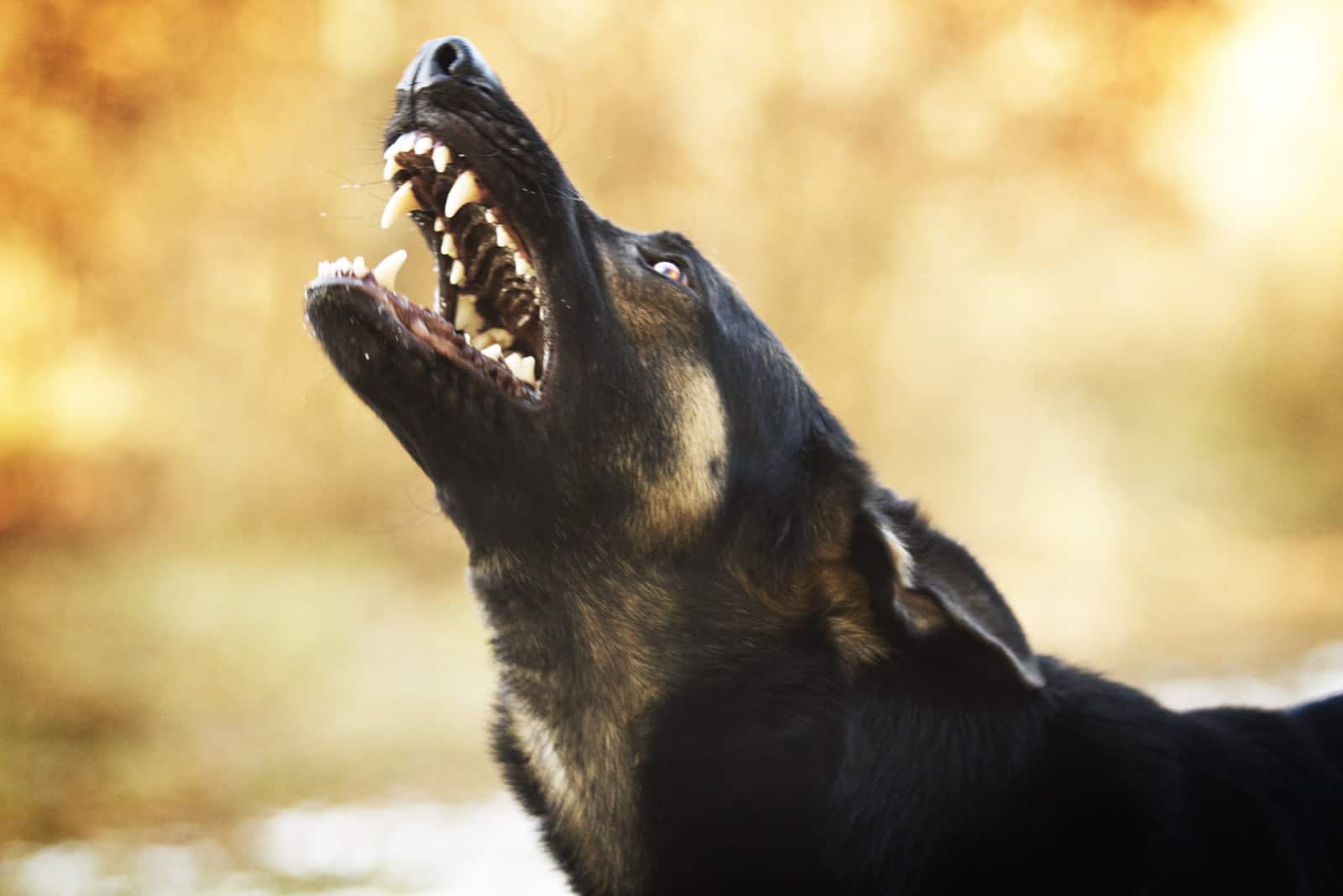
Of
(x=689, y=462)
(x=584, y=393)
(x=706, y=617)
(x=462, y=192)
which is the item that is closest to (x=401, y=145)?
(x=462, y=192)

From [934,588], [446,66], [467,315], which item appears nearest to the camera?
[934,588]

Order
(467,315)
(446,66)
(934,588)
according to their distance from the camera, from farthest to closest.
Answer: (467,315)
(446,66)
(934,588)

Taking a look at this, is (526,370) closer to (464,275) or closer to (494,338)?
(494,338)

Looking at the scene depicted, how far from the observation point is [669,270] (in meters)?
2.44

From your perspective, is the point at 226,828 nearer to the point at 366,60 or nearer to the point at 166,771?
the point at 166,771

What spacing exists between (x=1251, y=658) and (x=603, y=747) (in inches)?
189

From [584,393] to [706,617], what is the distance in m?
0.53

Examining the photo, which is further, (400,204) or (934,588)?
(400,204)

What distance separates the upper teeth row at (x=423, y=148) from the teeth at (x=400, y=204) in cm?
7

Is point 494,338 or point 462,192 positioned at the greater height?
point 462,192

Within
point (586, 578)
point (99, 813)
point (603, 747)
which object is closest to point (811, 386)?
point (586, 578)

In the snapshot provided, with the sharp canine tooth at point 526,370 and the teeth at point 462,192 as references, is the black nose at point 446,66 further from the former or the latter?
the sharp canine tooth at point 526,370

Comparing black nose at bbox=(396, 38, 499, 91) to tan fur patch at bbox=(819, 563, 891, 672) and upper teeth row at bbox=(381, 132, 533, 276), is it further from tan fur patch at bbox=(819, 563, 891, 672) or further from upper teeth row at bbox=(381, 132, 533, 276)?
tan fur patch at bbox=(819, 563, 891, 672)

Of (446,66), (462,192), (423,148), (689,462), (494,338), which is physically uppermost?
(446,66)
